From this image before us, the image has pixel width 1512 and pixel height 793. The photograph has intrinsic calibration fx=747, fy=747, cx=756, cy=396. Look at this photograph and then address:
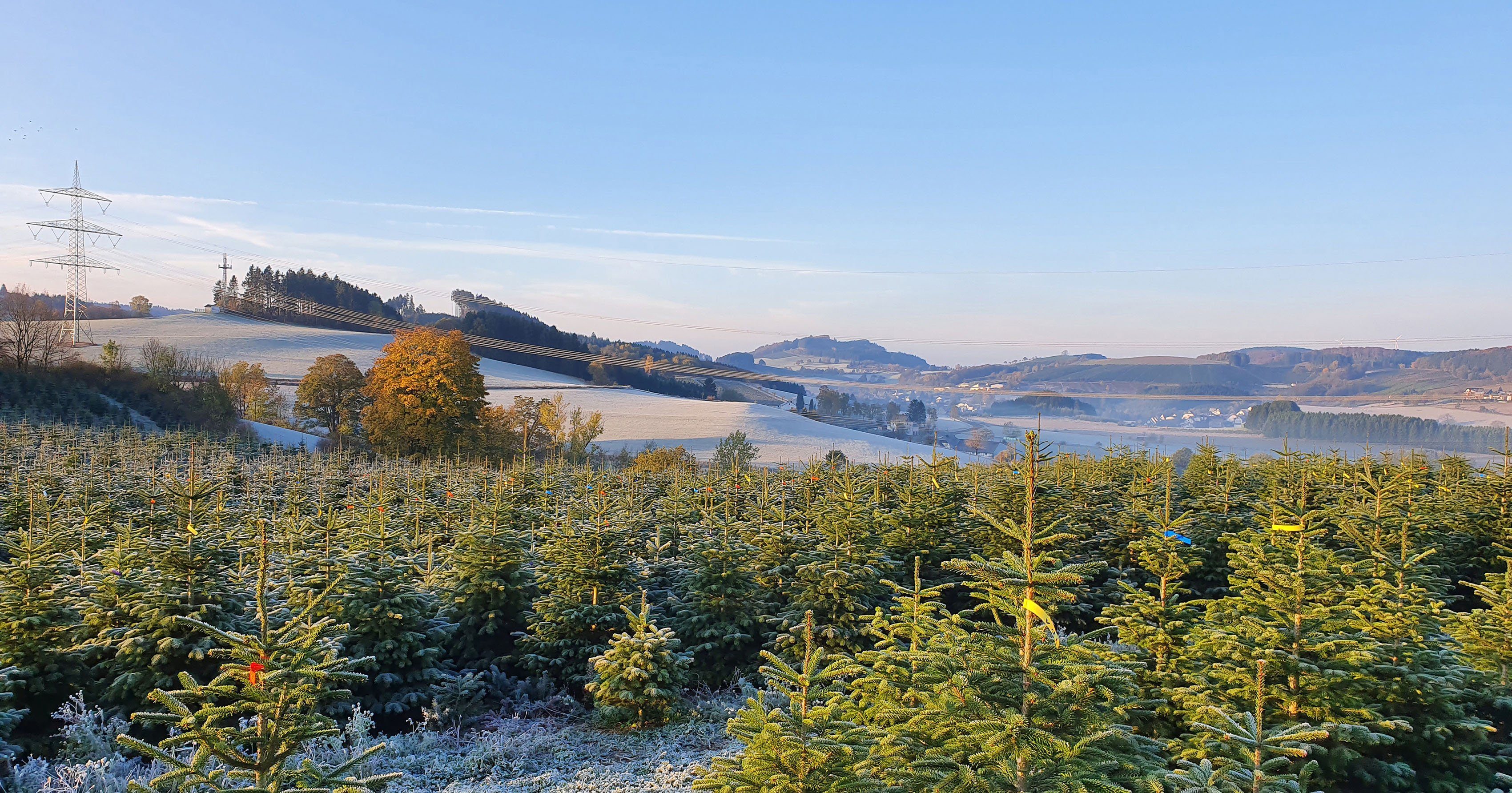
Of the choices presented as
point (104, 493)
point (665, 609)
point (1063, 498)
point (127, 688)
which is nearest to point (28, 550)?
point (127, 688)

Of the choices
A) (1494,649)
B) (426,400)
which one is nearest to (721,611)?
(1494,649)

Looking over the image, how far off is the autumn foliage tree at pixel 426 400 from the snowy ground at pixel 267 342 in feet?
139

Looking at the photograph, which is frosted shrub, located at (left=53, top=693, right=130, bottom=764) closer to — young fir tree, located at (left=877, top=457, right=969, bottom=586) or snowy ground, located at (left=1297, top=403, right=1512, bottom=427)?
young fir tree, located at (left=877, top=457, right=969, bottom=586)

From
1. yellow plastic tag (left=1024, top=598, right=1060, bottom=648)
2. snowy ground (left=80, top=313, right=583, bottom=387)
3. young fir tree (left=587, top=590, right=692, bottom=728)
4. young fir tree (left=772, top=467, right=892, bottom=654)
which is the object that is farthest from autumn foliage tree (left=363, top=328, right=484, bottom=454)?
snowy ground (left=80, top=313, right=583, bottom=387)

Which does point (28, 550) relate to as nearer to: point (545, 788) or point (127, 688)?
point (127, 688)

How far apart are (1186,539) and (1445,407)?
87566 millimetres

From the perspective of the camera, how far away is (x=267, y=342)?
266 ft

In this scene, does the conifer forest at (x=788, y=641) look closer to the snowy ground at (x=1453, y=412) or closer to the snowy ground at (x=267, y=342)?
the snowy ground at (x=1453, y=412)

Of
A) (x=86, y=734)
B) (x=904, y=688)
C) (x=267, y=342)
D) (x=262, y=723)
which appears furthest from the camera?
(x=267, y=342)

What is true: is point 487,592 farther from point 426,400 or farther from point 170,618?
point 426,400

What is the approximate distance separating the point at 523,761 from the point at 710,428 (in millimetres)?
63109

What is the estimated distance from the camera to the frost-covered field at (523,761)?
604 centimetres

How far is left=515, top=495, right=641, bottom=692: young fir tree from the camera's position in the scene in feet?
30.3

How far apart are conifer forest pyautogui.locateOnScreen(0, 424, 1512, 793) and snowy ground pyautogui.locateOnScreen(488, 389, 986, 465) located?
4527cm
